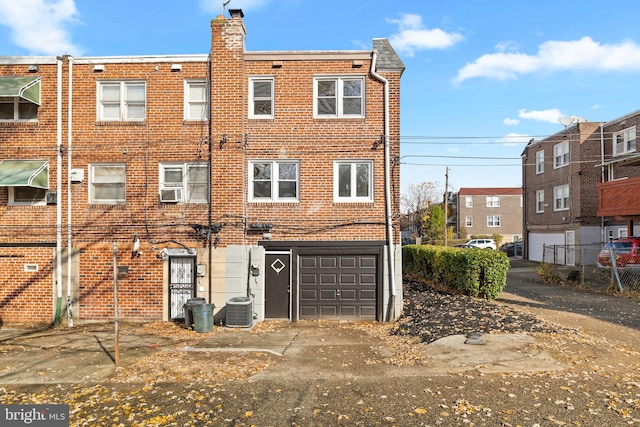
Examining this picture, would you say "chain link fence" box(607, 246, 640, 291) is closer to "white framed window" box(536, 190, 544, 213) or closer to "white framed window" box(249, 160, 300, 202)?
"white framed window" box(249, 160, 300, 202)

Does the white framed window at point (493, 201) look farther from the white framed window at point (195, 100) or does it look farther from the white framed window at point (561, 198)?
the white framed window at point (195, 100)

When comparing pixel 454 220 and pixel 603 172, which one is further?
pixel 454 220

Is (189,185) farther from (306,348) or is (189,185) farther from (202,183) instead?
(306,348)

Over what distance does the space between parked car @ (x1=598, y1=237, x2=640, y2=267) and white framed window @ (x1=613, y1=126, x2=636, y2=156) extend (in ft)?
24.4

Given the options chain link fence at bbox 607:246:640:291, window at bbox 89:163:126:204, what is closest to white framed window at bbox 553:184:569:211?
chain link fence at bbox 607:246:640:291

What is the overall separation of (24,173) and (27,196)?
1.04 m

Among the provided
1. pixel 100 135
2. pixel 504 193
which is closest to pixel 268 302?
pixel 100 135

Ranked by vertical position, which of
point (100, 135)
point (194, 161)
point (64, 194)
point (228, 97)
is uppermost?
point (228, 97)

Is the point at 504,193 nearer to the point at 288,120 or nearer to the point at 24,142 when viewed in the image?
the point at 288,120

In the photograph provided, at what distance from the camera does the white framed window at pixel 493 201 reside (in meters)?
55.2

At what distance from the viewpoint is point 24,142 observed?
13453 mm

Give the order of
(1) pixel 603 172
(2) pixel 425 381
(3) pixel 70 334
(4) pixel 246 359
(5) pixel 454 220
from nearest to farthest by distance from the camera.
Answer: (2) pixel 425 381, (4) pixel 246 359, (3) pixel 70 334, (1) pixel 603 172, (5) pixel 454 220

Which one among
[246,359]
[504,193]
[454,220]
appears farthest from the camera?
[454,220]

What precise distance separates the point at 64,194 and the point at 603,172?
30.1 meters
